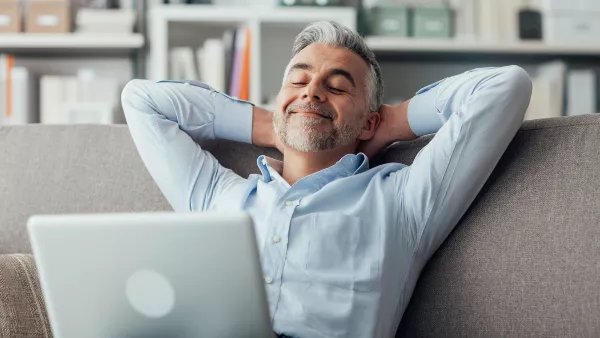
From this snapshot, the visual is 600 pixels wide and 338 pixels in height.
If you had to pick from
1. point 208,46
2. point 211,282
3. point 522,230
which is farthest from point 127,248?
point 208,46

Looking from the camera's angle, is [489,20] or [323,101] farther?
[489,20]

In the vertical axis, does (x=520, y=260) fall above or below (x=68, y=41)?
below

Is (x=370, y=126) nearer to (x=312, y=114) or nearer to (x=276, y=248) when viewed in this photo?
(x=312, y=114)

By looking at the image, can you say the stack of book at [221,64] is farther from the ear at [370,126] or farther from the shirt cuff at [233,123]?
the ear at [370,126]

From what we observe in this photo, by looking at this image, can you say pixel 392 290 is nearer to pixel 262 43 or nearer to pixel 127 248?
pixel 127 248

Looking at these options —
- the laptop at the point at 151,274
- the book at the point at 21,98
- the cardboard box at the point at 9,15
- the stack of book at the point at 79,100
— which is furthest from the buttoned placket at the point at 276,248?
the cardboard box at the point at 9,15

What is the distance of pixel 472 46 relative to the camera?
3373mm

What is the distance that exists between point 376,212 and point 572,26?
2.23 metres

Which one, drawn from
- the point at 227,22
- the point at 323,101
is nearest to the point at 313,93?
the point at 323,101

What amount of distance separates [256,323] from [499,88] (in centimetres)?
66

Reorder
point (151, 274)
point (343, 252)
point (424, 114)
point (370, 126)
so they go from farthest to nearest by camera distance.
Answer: point (370, 126) < point (424, 114) < point (343, 252) < point (151, 274)

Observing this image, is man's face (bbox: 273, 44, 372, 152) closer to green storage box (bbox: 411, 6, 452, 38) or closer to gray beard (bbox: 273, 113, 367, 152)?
gray beard (bbox: 273, 113, 367, 152)

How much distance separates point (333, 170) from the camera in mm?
1648

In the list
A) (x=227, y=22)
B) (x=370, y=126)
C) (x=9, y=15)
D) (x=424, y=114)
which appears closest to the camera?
(x=424, y=114)
